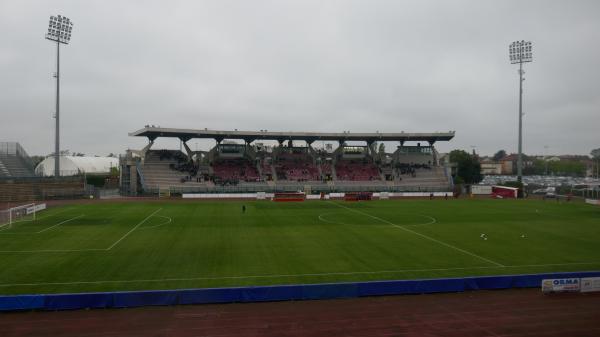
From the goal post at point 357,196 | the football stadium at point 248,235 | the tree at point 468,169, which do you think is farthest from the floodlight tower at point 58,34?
the tree at point 468,169

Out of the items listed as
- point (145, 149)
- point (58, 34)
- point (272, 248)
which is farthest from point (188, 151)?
point (272, 248)

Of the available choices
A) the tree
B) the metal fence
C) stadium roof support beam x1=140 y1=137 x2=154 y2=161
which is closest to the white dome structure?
the metal fence

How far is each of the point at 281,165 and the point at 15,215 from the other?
4642 cm

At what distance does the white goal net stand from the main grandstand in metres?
22.9

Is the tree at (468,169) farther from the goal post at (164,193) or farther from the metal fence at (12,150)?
the metal fence at (12,150)

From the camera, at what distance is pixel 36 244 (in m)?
25.9

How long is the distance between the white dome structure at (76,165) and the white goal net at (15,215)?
48.2 metres

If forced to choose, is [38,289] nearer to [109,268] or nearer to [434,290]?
[109,268]

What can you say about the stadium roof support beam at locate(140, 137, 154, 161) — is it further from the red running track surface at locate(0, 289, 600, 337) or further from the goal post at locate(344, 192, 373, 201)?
the red running track surface at locate(0, 289, 600, 337)

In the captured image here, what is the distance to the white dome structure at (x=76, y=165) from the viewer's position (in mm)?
91250

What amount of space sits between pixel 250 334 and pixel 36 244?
19.8 meters

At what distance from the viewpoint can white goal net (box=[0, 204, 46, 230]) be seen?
3428 centimetres

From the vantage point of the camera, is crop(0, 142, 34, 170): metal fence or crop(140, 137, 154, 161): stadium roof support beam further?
crop(0, 142, 34, 170): metal fence

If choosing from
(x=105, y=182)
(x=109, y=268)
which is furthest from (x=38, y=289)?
(x=105, y=182)
